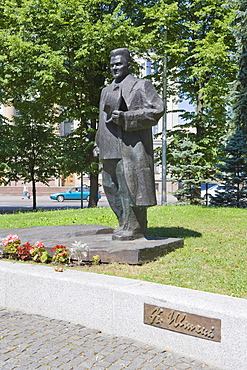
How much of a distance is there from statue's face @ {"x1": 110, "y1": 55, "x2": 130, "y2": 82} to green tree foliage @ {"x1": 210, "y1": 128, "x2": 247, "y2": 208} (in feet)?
42.1

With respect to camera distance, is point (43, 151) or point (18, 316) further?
point (43, 151)

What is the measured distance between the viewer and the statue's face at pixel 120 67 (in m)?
6.55

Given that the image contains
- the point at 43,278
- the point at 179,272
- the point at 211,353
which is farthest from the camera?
the point at 179,272

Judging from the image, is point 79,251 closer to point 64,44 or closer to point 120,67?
point 120,67

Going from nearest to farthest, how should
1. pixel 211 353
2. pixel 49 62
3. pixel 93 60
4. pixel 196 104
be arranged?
pixel 211 353
pixel 49 62
pixel 93 60
pixel 196 104

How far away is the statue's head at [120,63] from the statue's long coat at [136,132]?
11 centimetres

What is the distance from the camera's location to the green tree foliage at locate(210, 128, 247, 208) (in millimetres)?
18641

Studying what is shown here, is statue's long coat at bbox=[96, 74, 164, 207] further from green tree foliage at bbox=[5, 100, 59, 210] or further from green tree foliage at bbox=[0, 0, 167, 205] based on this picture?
green tree foliage at bbox=[5, 100, 59, 210]

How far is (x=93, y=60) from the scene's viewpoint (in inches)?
733

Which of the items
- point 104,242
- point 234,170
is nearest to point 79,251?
point 104,242

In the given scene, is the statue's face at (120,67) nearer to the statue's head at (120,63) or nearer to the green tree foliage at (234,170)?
the statue's head at (120,63)

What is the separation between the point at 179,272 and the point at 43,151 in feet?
66.5

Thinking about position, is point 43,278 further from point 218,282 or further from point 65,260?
point 218,282

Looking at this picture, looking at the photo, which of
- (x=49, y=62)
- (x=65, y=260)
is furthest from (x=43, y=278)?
(x=49, y=62)
